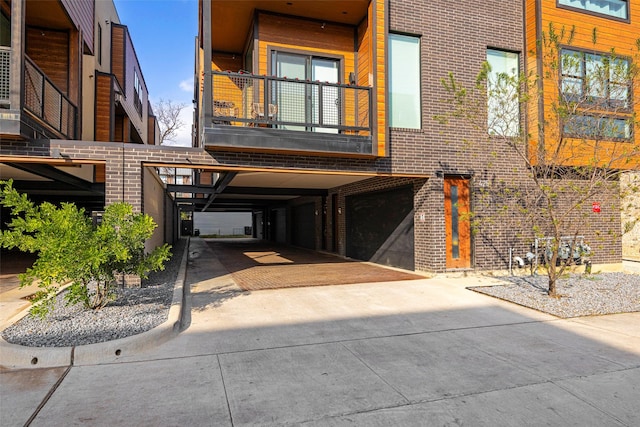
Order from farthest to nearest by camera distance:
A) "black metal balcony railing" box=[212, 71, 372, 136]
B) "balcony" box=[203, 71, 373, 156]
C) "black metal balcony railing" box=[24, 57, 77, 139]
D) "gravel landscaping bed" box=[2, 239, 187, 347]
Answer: "black metal balcony railing" box=[212, 71, 372, 136], "balcony" box=[203, 71, 373, 156], "black metal balcony railing" box=[24, 57, 77, 139], "gravel landscaping bed" box=[2, 239, 187, 347]

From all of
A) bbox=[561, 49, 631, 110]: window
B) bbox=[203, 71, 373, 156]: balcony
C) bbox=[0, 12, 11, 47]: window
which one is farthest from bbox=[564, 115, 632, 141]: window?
bbox=[0, 12, 11, 47]: window

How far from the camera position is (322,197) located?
17.6 m

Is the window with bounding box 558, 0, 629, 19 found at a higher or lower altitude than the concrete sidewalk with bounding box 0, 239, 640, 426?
higher

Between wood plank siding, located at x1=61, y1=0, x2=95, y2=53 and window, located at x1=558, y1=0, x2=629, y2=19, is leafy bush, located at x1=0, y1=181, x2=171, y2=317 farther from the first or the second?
window, located at x1=558, y1=0, x2=629, y2=19

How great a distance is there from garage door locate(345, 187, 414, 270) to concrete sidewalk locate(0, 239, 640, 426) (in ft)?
15.9

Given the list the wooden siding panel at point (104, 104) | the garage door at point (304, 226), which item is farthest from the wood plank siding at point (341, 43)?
the garage door at point (304, 226)

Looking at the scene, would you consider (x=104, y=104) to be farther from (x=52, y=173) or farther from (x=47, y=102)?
(x=52, y=173)

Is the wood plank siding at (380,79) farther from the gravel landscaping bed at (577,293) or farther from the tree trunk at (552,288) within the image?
the tree trunk at (552,288)

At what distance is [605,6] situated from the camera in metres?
11.2

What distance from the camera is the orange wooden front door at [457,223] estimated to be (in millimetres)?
9984

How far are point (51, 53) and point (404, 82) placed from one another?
9.14 meters

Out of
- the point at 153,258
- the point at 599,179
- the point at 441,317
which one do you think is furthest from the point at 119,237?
the point at 599,179

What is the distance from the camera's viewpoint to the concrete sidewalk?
3061 millimetres

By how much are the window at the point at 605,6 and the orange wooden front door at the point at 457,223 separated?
6049 millimetres
